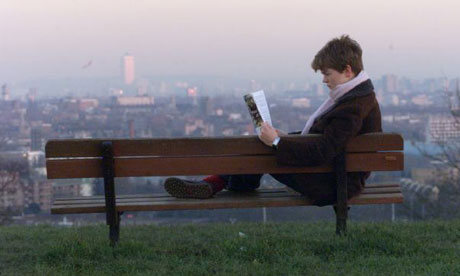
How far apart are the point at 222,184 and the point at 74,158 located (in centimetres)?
111

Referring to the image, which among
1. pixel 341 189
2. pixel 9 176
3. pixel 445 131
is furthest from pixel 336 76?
pixel 9 176

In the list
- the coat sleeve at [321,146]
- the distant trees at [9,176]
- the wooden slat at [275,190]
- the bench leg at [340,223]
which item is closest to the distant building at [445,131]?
the distant trees at [9,176]

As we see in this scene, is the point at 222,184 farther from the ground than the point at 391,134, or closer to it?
closer to it

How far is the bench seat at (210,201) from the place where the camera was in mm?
5328

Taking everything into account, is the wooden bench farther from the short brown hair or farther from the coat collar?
the short brown hair

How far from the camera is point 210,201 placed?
17.6 ft

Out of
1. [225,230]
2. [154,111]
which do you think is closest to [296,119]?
[154,111]

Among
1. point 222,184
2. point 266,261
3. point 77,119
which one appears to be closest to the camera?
point 266,261

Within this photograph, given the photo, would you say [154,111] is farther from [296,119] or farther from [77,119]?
[296,119]

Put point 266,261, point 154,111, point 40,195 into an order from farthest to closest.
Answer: point 154,111 → point 40,195 → point 266,261

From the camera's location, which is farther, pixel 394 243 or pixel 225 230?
pixel 225 230

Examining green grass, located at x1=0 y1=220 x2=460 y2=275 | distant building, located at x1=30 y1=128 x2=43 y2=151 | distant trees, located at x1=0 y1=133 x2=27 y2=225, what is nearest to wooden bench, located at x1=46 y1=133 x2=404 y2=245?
green grass, located at x1=0 y1=220 x2=460 y2=275

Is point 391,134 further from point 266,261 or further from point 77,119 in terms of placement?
point 77,119

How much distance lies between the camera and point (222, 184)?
5809mm
